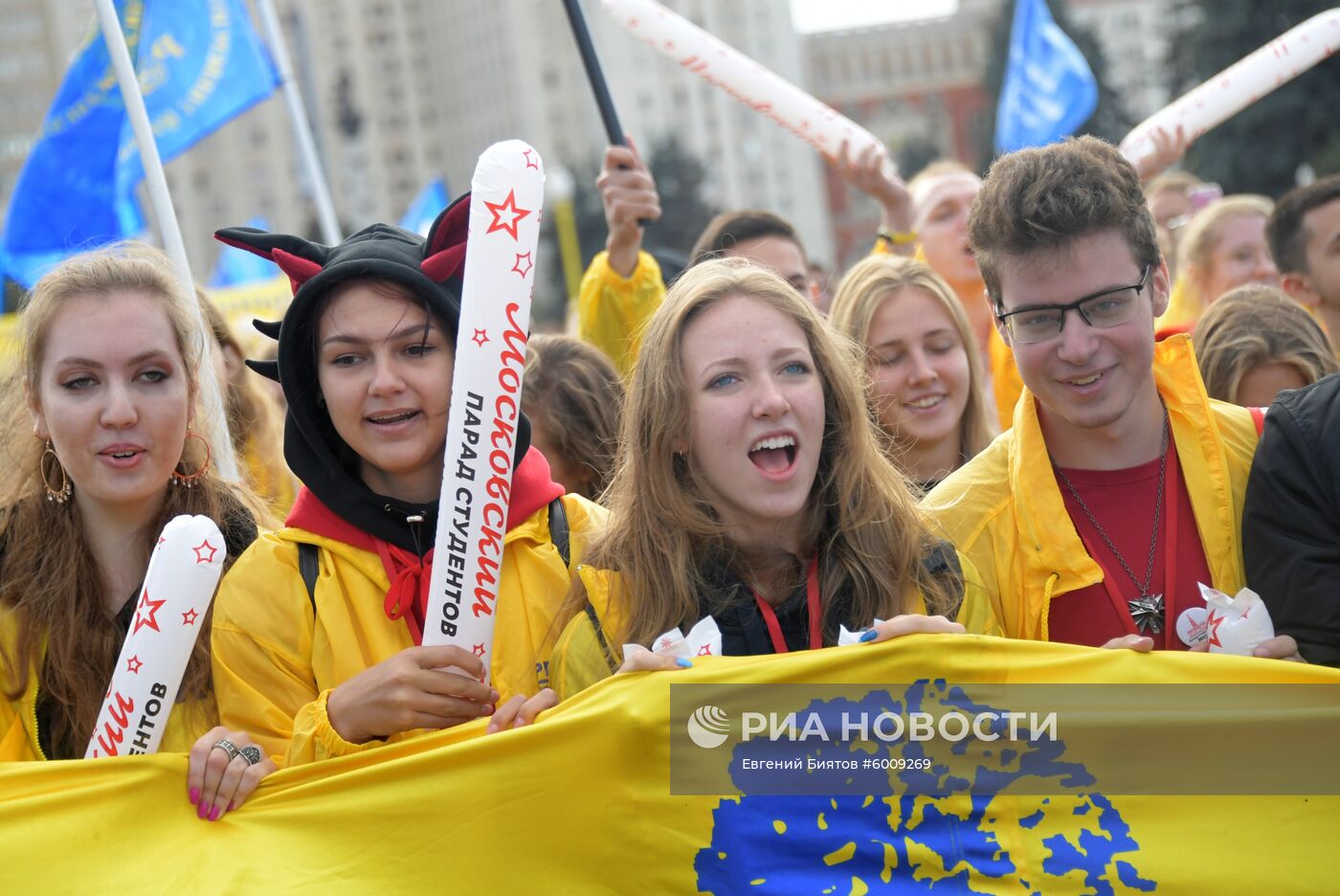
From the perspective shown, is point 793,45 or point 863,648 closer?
point 863,648

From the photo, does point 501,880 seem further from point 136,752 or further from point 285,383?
point 285,383

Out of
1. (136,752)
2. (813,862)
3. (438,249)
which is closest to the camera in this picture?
(813,862)

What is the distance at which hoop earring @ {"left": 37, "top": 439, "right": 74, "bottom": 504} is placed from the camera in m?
3.84

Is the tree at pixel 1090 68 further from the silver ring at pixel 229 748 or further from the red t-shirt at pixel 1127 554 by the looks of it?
the silver ring at pixel 229 748

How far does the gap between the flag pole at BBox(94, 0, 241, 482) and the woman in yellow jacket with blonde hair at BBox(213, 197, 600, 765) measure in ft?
2.45

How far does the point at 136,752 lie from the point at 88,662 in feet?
1.33

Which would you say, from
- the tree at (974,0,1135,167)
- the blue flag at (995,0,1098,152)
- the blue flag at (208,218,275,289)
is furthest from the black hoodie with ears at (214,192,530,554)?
the tree at (974,0,1135,167)

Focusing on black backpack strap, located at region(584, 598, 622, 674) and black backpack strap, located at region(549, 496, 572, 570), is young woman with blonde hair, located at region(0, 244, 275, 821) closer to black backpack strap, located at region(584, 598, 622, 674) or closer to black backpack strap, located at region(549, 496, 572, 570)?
black backpack strap, located at region(549, 496, 572, 570)

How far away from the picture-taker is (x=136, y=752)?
3305mm

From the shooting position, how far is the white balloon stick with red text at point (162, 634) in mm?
3213

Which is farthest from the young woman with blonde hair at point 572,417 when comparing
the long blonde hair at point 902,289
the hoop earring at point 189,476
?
the hoop earring at point 189,476

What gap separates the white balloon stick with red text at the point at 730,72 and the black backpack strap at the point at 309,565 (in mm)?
2245

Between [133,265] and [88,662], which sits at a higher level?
[133,265]

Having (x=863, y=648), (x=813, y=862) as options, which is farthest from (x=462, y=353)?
(x=813, y=862)
